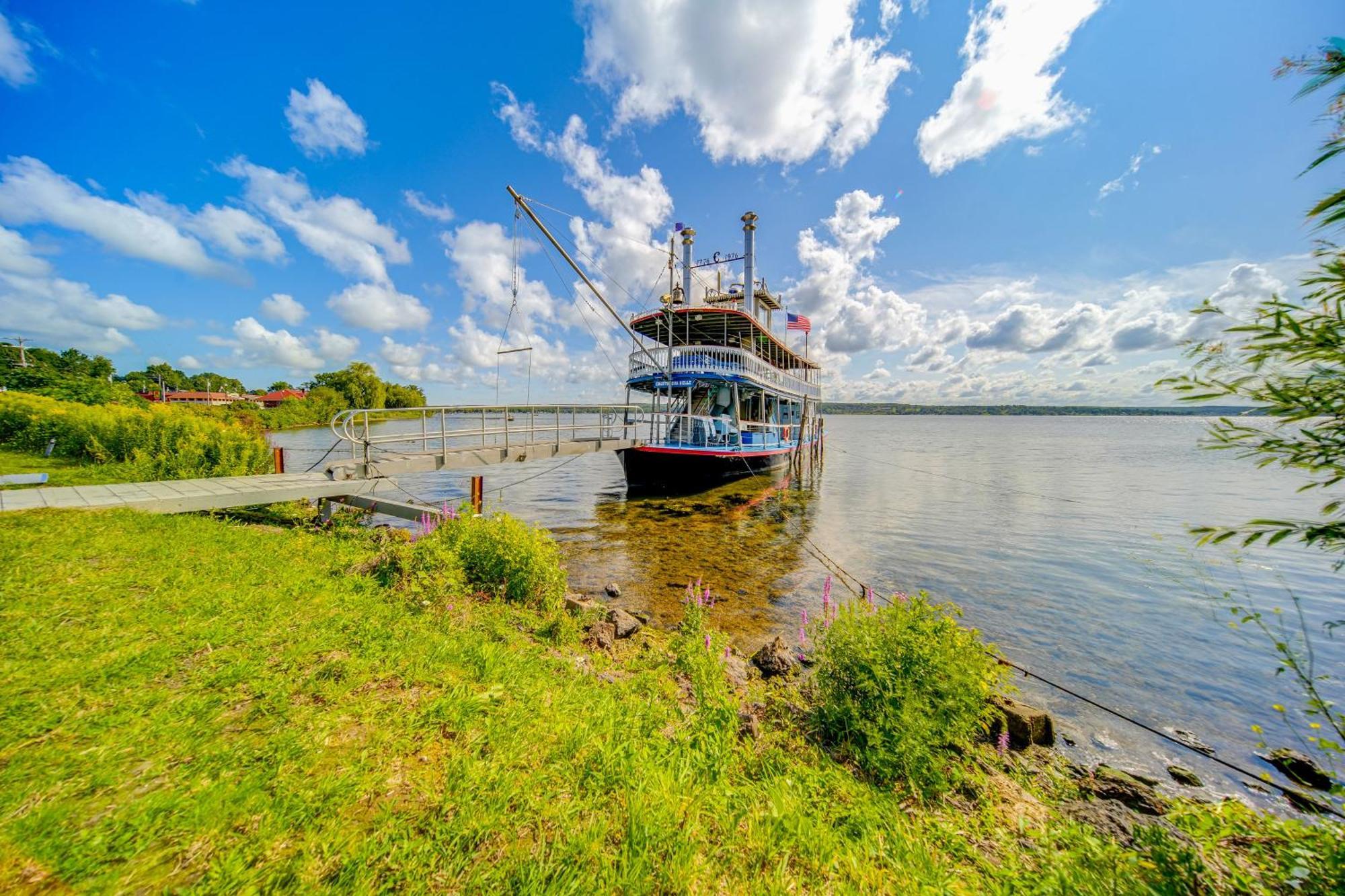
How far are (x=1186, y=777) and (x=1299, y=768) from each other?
1.38 m

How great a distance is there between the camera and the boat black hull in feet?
62.1

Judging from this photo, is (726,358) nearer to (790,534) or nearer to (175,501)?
(790,534)

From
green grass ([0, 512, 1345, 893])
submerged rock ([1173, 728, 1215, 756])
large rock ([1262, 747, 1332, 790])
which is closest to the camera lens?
green grass ([0, 512, 1345, 893])

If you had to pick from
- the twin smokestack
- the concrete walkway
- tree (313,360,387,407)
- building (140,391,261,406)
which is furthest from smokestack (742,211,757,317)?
building (140,391,261,406)

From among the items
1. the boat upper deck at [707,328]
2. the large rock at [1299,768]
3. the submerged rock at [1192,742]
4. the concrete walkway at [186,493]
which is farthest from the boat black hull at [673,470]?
the large rock at [1299,768]

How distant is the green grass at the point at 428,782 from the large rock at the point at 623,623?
1.85 m

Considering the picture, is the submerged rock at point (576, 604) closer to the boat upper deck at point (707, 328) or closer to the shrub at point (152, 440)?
the shrub at point (152, 440)

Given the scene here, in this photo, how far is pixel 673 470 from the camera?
19.2m

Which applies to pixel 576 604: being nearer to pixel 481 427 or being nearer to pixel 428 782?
pixel 428 782

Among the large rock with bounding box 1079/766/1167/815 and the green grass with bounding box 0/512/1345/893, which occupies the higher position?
the green grass with bounding box 0/512/1345/893

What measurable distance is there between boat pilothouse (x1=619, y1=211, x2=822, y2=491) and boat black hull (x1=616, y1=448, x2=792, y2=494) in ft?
0.13

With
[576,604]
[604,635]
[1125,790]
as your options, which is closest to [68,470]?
[576,604]

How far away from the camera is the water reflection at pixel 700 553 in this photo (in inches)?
367

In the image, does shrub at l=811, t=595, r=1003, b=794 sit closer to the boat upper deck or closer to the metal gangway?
the metal gangway
